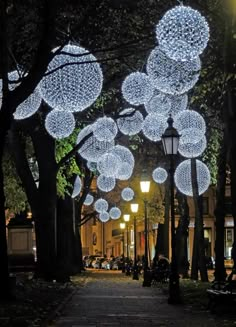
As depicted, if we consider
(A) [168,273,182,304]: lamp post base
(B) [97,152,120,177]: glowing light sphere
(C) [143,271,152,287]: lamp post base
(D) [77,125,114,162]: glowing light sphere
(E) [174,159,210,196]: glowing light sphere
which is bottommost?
(C) [143,271,152,287]: lamp post base

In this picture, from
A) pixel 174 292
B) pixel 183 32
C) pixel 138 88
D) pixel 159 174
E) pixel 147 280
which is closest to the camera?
pixel 183 32

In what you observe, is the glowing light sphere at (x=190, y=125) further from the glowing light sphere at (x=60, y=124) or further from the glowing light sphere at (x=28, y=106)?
the glowing light sphere at (x=28, y=106)

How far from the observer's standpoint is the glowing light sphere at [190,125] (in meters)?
21.2

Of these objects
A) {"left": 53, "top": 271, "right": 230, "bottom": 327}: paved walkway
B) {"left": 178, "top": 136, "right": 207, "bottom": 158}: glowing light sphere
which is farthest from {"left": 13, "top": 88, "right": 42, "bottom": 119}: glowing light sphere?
{"left": 178, "top": 136, "right": 207, "bottom": 158}: glowing light sphere

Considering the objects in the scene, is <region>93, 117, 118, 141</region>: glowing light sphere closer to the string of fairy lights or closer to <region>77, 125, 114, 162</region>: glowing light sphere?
the string of fairy lights

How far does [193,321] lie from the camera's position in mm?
14836

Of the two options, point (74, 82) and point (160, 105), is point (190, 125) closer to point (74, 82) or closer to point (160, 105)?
point (160, 105)

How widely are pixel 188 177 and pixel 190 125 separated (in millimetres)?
11784

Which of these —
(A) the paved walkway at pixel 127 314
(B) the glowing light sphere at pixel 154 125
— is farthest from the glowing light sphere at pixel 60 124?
(A) the paved walkway at pixel 127 314

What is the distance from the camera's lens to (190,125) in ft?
70.1

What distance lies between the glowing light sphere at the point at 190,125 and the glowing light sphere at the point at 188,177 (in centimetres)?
847

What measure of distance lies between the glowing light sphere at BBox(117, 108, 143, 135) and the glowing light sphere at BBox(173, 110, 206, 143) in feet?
11.8

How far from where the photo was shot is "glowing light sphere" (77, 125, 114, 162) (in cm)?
2861

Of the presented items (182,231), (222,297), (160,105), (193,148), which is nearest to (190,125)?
(160,105)
